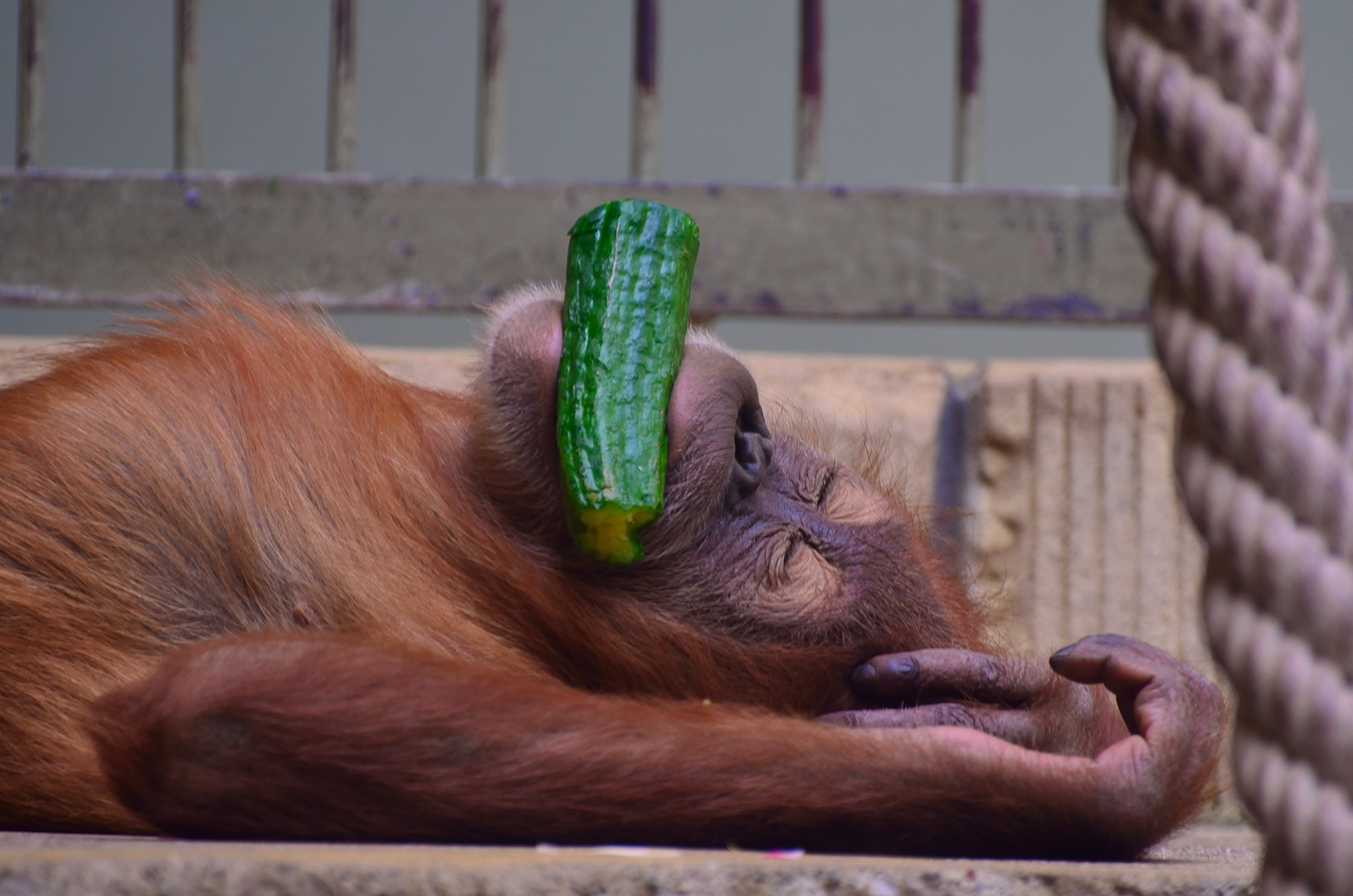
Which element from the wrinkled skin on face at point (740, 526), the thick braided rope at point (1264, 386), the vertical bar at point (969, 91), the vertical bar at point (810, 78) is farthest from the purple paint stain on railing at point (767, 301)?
the thick braided rope at point (1264, 386)

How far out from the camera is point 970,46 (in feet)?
8.00

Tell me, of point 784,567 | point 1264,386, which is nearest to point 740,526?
point 784,567

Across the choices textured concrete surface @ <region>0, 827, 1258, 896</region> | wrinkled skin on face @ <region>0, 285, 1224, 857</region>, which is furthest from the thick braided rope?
wrinkled skin on face @ <region>0, 285, 1224, 857</region>

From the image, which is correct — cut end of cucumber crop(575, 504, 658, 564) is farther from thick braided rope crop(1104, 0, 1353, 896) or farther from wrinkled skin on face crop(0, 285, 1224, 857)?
thick braided rope crop(1104, 0, 1353, 896)

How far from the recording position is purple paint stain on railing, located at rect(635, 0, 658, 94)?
2.39 meters

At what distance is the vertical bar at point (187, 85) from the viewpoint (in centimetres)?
238

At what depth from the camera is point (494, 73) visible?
7.86ft

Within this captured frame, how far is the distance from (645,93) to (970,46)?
64 centimetres

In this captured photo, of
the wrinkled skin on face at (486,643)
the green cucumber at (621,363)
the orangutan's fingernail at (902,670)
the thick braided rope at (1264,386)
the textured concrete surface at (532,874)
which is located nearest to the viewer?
the thick braided rope at (1264,386)

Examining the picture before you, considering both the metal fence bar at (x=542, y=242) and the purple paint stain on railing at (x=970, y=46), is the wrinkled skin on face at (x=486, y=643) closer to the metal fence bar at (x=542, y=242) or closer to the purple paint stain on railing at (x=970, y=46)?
the metal fence bar at (x=542, y=242)

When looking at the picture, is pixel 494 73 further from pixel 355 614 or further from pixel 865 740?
pixel 865 740

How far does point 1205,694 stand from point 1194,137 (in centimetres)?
73

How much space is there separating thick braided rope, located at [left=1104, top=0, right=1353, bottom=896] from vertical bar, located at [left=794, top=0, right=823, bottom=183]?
73.5 inches

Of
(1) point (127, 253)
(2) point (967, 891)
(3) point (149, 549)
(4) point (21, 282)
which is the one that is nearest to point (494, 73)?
(1) point (127, 253)
